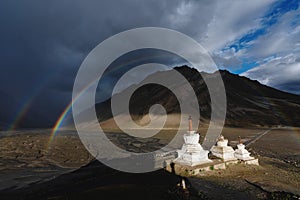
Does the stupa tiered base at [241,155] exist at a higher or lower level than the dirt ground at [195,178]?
higher

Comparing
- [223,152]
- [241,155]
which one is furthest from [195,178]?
[241,155]

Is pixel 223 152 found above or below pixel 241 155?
above

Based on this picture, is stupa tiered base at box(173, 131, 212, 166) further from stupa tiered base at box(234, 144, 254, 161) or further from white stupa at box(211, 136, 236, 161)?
stupa tiered base at box(234, 144, 254, 161)

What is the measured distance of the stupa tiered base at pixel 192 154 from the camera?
11617 mm

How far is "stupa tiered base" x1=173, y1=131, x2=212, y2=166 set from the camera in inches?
457

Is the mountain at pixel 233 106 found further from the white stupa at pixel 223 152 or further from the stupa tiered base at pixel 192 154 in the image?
the stupa tiered base at pixel 192 154

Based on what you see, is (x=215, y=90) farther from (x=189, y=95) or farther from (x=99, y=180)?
(x=99, y=180)

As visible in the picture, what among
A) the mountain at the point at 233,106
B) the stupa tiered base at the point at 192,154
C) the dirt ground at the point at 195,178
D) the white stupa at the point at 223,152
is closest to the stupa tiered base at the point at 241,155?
the white stupa at the point at 223,152

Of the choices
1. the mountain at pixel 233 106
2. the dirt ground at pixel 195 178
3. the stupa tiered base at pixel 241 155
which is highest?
the mountain at pixel 233 106

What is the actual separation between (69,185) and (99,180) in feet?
5.18

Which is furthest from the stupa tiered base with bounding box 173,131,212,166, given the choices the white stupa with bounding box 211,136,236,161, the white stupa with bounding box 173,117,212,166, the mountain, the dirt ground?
the mountain

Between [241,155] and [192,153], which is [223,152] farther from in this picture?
[192,153]

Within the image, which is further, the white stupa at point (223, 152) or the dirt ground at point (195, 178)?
the white stupa at point (223, 152)

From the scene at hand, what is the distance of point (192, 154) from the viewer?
1166cm
